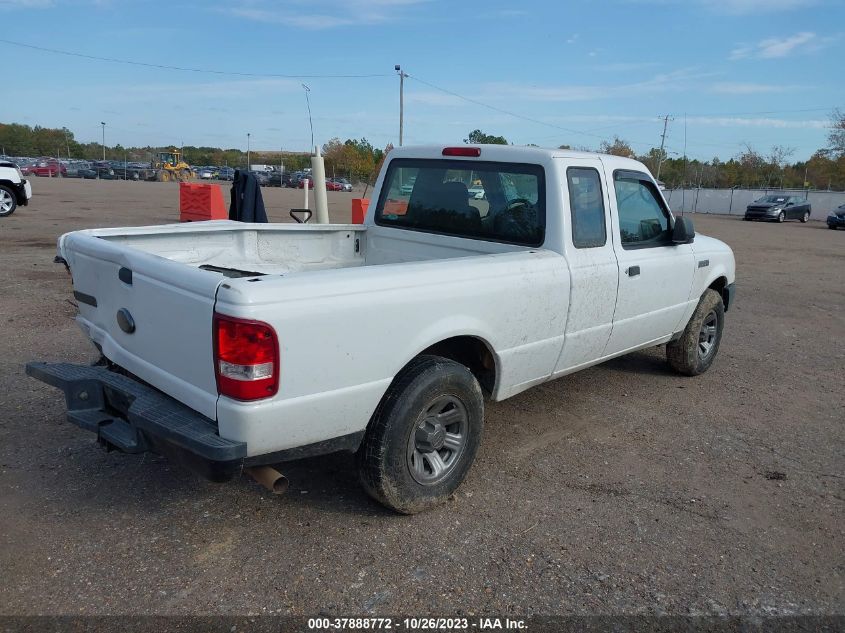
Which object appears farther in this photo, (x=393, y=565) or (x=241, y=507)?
(x=241, y=507)

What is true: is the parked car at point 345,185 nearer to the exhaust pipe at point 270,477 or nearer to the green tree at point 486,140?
the green tree at point 486,140

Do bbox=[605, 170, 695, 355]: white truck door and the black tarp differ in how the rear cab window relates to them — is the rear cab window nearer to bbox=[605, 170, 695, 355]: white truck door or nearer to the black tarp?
bbox=[605, 170, 695, 355]: white truck door

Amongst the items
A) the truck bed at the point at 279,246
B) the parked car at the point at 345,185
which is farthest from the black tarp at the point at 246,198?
the parked car at the point at 345,185

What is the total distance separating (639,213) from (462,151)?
4.63 feet

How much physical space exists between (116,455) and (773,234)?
27367mm

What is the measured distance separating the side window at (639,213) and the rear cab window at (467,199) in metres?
0.76

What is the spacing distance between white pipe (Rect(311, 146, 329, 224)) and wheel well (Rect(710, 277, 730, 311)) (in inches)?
216

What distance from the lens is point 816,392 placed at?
593 cm

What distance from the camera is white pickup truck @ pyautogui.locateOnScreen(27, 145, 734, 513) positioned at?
278 cm

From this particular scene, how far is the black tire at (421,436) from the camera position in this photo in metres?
3.25

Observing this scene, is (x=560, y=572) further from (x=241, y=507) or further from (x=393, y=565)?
(x=241, y=507)

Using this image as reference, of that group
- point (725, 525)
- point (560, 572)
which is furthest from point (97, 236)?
point (725, 525)

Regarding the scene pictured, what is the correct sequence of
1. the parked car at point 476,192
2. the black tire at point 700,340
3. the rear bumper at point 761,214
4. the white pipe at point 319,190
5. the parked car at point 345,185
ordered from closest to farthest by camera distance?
the parked car at point 476,192 < the black tire at point 700,340 < the white pipe at point 319,190 < the rear bumper at point 761,214 < the parked car at point 345,185

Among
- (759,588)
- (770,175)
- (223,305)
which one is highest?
(770,175)
